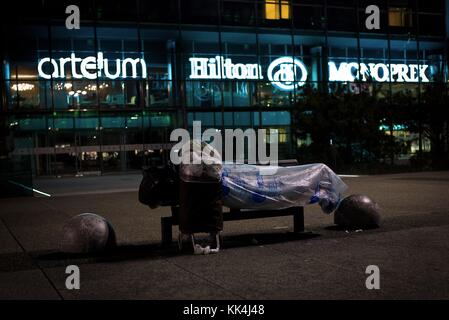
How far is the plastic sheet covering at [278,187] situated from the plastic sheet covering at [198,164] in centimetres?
60

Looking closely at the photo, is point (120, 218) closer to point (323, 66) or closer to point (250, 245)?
point (250, 245)

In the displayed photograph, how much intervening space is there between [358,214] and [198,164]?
3.30 meters

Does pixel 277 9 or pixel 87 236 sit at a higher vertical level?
pixel 277 9

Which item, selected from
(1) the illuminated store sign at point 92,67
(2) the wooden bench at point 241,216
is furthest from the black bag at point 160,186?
(1) the illuminated store sign at point 92,67

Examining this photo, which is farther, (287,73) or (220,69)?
(287,73)

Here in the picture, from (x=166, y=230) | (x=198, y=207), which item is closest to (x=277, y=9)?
(x=166, y=230)

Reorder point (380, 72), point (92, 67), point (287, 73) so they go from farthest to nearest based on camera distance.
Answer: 1. point (380, 72)
2. point (287, 73)
3. point (92, 67)

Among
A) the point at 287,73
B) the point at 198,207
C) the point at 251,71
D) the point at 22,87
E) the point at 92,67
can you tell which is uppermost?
the point at 92,67

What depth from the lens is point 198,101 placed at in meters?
34.2

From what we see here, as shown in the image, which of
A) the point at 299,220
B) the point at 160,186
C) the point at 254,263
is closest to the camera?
the point at 254,263

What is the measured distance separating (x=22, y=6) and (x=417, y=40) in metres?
24.5

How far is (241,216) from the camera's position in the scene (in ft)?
30.4

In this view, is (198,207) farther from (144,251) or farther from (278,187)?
(278,187)

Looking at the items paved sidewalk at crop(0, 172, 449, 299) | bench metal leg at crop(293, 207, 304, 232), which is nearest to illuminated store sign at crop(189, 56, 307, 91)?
paved sidewalk at crop(0, 172, 449, 299)
